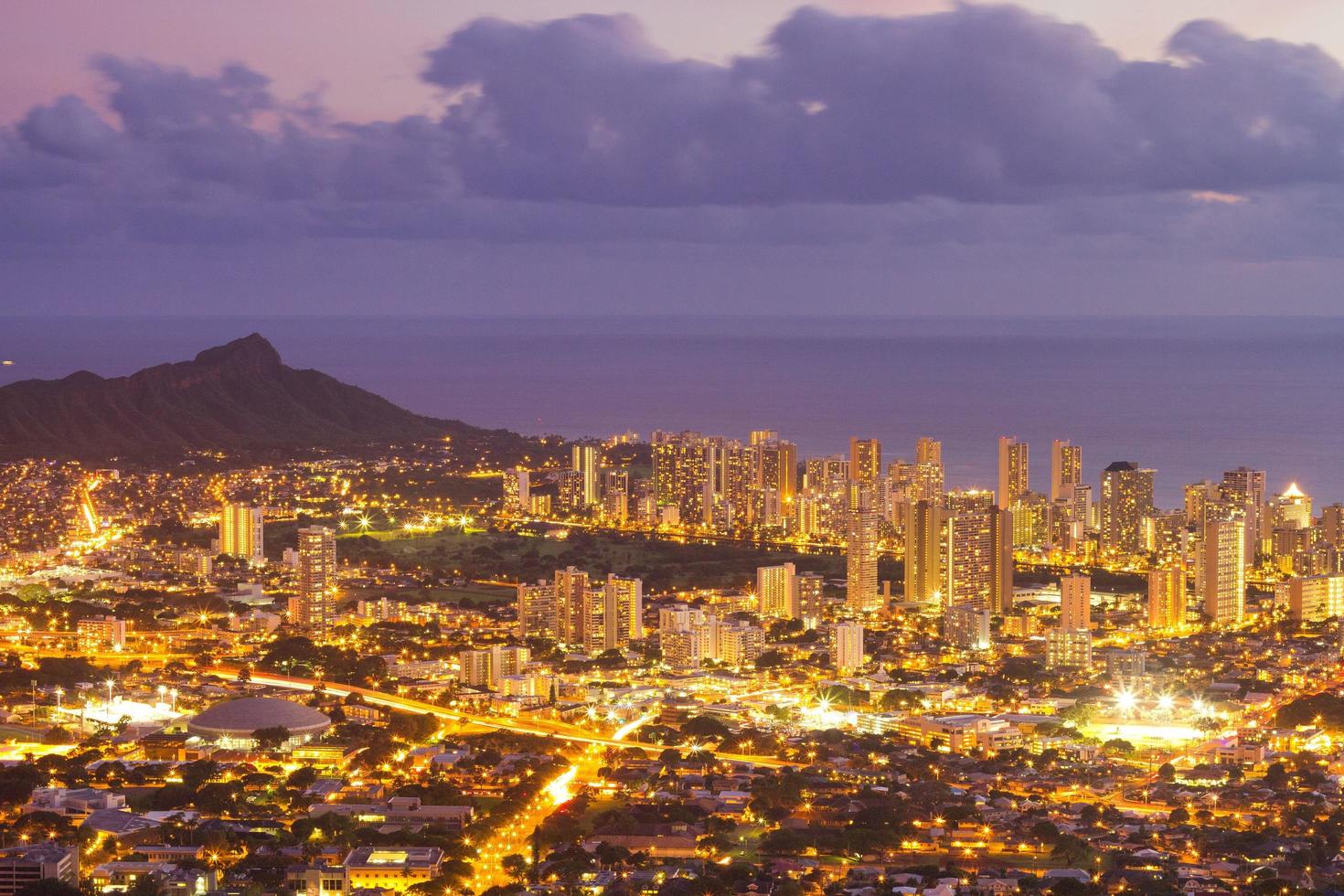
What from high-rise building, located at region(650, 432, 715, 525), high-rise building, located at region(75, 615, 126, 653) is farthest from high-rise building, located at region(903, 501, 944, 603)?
high-rise building, located at region(75, 615, 126, 653)

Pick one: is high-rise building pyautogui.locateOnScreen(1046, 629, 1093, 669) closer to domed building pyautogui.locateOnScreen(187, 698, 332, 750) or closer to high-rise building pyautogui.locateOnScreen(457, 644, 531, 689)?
high-rise building pyautogui.locateOnScreen(457, 644, 531, 689)

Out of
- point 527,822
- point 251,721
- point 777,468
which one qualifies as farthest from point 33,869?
point 777,468

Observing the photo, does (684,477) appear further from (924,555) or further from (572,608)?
(572,608)

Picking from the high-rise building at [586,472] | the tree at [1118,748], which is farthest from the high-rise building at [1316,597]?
the high-rise building at [586,472]

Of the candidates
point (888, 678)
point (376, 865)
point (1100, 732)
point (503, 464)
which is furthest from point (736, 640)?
point (503, 464)

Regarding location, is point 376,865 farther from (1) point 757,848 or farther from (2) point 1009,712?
(2) point 1009,712
